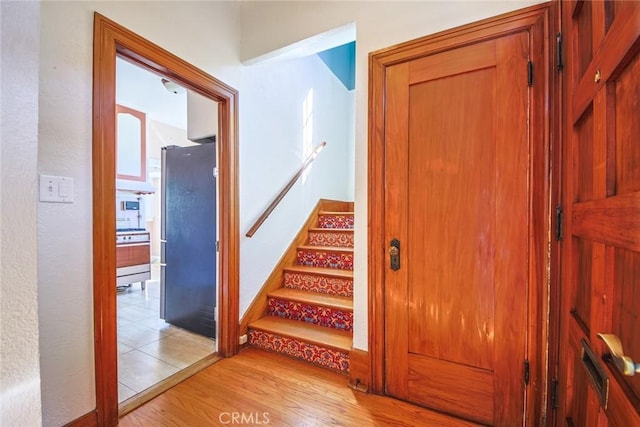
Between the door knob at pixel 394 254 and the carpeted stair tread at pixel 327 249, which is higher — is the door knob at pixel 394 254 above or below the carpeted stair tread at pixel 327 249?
above

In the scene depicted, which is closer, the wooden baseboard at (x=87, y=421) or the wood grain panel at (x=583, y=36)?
the wood grain panel at (x=583, y=36)

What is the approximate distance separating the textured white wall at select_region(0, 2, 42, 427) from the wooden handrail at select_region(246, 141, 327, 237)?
1.77 metres

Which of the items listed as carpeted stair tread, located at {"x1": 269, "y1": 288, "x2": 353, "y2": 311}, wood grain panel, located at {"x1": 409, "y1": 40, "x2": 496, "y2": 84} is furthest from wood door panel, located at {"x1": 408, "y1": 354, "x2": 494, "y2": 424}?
wood grain panel, located at {"x1": 409, "y1": 40, "x2": 496, "y2": 84}

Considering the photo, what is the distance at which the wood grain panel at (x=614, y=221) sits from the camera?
0.54 m

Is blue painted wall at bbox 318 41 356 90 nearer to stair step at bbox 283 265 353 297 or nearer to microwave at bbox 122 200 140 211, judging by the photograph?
stair step at bbox 283 265 353 297

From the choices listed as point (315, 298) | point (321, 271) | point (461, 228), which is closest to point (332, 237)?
point (321, 271)

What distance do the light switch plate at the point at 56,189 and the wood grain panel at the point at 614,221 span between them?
193 centimetres

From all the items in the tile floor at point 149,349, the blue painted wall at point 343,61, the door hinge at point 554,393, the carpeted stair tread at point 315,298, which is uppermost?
the blue painted wall at point 343,61

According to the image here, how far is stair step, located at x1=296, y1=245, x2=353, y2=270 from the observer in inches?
105

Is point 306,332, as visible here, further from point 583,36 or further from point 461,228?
point 583,36

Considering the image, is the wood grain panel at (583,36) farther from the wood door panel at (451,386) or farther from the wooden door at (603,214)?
the wood door panel at (451,386)

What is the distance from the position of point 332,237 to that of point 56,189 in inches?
89.3

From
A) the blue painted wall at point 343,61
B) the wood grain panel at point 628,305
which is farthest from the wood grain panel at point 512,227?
the blue painted wall at point 343,61

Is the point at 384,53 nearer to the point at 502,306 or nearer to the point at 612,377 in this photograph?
the point at 502,306
